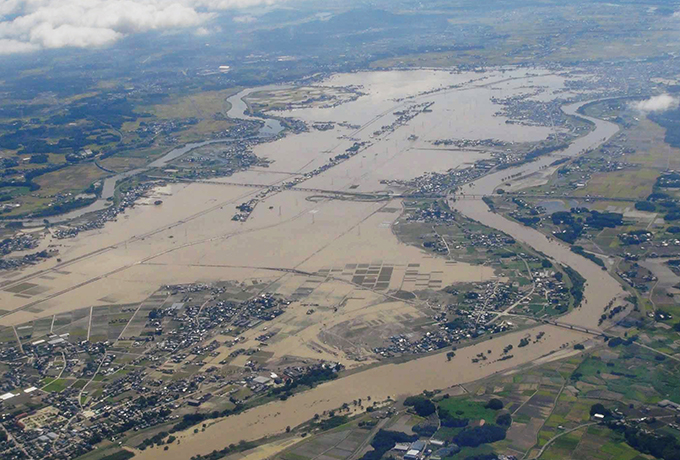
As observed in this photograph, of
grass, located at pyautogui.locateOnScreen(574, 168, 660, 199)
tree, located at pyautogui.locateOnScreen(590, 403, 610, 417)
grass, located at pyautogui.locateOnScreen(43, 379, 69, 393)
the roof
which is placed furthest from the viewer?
grass, located at pyautogui.locateOnScreen(574, 168, 660, 199)

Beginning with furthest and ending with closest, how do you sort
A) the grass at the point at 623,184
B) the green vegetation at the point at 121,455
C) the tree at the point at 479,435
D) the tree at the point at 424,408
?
1. the grass at the point at 623,184
2. the tree at the point at 424,408
3. the green vegetation at the point at 121,455
4. the tree at the point at 479,435

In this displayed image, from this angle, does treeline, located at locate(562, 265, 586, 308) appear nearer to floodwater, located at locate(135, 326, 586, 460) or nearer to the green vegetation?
floodwater, located at locate(135, 326, 586, 460)

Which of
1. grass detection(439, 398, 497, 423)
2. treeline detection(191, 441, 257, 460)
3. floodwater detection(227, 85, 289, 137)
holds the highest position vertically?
floodwater detection(227, 85, 289, 137)

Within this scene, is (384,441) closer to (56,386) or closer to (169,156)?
→ (56,386)

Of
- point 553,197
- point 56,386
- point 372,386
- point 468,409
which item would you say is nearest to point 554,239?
point 553,197

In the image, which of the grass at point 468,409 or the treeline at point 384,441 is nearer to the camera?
the treeline at point 384,441

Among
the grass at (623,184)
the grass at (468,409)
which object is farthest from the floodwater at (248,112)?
the grass at (468,409)

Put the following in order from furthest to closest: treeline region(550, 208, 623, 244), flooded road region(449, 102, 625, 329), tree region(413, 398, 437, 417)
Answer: treeline region(550, 208, 623, 244) < flooded road region(449, 102, 625, 329) < tree region(413, 398, 437, 417)

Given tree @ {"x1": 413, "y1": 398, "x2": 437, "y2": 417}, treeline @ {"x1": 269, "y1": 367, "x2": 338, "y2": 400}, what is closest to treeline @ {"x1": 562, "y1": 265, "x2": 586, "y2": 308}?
tree @ {"x1": 413, "y1": 398, "x2": 437, "y2": 417}

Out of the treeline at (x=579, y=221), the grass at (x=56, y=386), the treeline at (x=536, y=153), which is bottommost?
the grass at (x=56, y=386)

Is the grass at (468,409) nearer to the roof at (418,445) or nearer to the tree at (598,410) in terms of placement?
the roof at (418,445)

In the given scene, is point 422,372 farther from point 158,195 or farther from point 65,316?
point 158,195

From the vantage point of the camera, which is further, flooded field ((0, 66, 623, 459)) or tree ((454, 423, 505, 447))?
flooded field ((0, 66, 623, 459))
